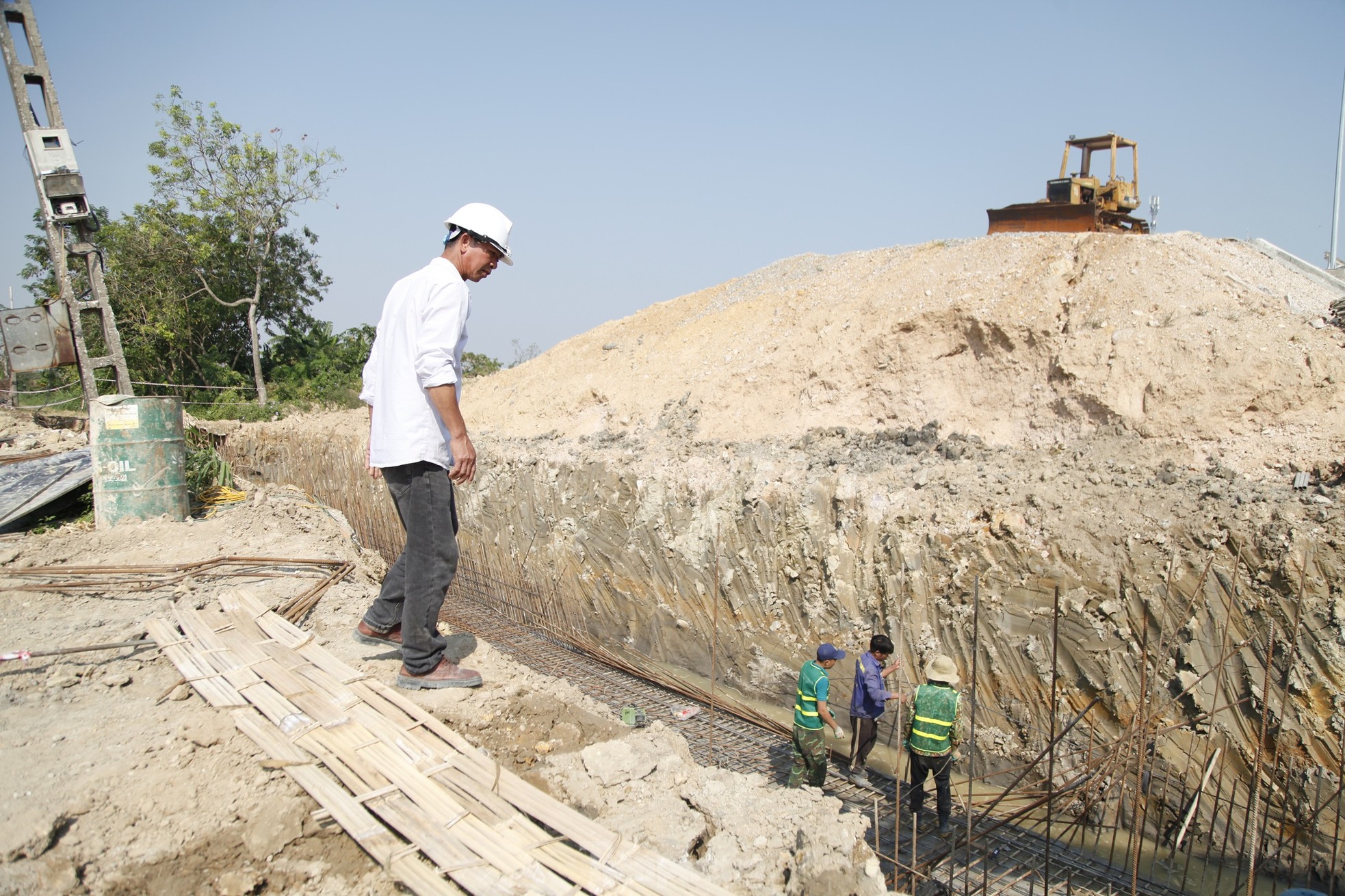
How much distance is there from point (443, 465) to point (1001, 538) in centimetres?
343

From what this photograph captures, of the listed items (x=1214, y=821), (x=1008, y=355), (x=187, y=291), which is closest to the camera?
(x=1214, y=821)

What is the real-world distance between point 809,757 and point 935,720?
0.75 metres

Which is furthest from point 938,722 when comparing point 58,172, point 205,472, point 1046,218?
point 58,172

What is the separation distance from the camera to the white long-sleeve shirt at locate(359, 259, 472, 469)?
8.38ft

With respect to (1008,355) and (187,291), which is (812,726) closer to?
(1008,355)

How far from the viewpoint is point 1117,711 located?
412cm

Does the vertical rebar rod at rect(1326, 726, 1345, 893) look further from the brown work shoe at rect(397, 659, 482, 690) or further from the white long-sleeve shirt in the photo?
the white long-sleeve shirt

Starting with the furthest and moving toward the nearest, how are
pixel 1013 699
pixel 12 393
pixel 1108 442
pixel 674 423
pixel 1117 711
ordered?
pixel 12 393
pixel 674 423
pixel 1108 442
pixel 1013 699
pixel 1117 711

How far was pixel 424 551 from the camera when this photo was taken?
2.73 m

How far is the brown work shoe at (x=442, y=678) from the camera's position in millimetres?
2697

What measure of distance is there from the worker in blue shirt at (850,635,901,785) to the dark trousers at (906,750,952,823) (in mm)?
381

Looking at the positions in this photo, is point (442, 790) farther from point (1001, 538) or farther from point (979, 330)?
point (979, 330)

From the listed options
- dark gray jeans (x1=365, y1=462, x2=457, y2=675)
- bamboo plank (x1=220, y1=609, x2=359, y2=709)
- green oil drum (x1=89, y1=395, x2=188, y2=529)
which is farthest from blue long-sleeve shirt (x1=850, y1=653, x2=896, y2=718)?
green oil drum (x1=89, y1=395, x2=188, y2=529)

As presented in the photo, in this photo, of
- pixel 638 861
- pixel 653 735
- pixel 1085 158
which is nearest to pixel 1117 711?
pixel 653 735
